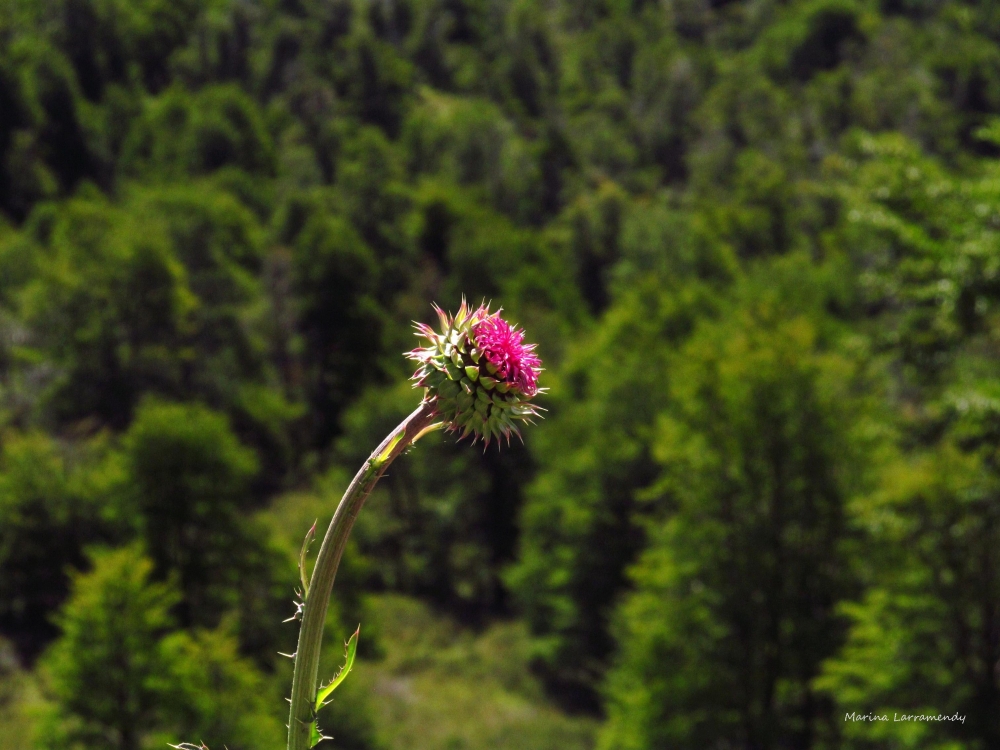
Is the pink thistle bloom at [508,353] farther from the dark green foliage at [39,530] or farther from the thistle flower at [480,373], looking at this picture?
the dark green foliage at [39,530]

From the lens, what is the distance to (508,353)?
274cm

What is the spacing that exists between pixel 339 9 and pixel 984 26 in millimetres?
71728

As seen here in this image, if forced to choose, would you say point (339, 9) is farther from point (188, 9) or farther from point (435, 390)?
point (435, 390)

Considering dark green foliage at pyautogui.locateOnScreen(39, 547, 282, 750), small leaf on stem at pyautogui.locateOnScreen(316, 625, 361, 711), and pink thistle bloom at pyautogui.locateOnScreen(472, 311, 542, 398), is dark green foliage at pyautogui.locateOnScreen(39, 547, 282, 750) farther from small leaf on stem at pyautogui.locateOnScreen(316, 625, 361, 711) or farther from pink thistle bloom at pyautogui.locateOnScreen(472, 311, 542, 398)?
pink thistle bloom at pyautogui.locateOnScreen(472, 311, 542, 398)

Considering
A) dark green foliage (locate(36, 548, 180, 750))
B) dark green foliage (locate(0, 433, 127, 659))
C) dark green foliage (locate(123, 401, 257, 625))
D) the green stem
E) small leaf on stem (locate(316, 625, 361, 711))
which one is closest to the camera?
the green stem

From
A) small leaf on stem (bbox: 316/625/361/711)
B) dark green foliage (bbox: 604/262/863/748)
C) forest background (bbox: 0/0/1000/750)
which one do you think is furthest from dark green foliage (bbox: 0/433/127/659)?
small leaf on stem (bbox: 316/625/361/711)

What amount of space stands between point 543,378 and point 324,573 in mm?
41492

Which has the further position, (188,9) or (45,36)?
(188,9)

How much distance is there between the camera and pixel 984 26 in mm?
116750

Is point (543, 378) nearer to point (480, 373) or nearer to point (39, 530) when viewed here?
point (39, 530)

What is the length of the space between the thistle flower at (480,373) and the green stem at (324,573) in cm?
12

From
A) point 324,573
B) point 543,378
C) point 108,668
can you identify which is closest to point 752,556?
point 108,668

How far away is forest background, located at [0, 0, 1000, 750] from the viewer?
19875 millimetres

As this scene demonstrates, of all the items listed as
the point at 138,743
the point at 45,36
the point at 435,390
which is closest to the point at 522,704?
the point at 138,743
